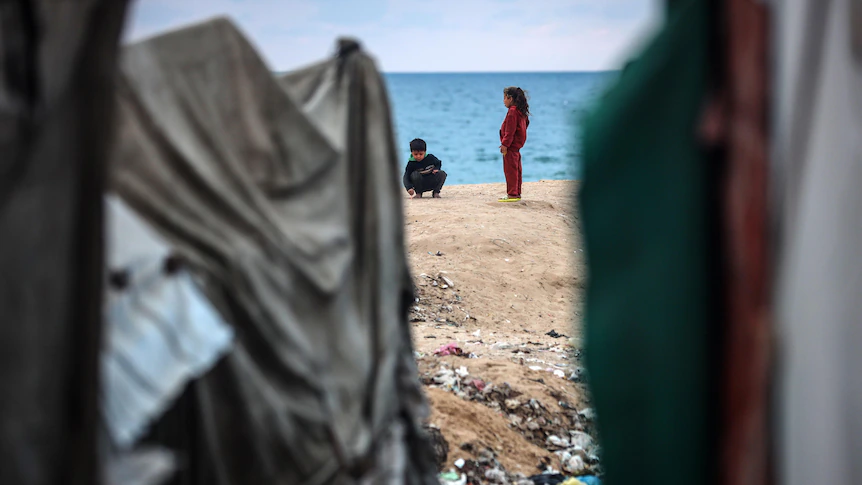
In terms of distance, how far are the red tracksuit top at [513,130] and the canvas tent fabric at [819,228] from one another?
9351 mm

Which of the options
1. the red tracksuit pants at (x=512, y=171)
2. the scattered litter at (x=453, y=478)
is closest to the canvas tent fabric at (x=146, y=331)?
the scattered litter at (x=453, y=478)

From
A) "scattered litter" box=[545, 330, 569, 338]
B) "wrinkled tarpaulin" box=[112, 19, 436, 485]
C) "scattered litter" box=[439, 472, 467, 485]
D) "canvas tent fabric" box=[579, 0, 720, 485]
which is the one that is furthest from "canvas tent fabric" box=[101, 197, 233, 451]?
"scattered litter" box=[545, 330, 569, 338]

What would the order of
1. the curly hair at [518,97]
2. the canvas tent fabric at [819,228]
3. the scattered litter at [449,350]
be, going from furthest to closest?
1. the curly hair at [518,97]
2. the scattered litter at [449,350]
3. the canvas tent fabric at [819,228]

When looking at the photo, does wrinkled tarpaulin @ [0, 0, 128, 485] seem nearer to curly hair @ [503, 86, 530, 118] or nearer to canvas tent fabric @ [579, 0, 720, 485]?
canvas tent fabric @ [579, 0, 720, 485]

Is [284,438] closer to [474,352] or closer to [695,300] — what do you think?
[695,300]

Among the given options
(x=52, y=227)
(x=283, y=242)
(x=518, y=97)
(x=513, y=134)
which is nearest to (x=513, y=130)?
(x=513, y=134)

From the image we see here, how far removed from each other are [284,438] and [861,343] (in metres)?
1.60

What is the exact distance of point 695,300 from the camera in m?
1.59

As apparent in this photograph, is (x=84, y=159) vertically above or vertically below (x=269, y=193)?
above

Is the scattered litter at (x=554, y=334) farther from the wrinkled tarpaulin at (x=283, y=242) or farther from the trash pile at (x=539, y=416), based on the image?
the wrinkled tarpaulin at (x=283, y=242)

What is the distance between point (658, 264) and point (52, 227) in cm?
122

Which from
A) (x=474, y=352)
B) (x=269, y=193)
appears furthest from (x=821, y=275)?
(x=474, y=352)

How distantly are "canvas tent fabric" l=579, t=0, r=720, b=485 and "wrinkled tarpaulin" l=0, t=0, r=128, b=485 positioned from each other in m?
1.04

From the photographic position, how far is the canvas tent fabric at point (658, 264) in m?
1.60
